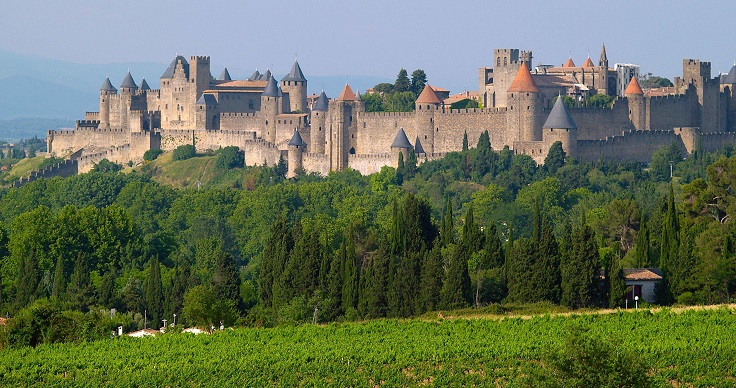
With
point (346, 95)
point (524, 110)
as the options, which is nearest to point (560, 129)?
point (524, 110)

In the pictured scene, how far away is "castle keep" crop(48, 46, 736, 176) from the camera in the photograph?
7694 centimetres

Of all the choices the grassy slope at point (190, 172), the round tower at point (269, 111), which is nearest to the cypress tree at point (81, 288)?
the grassy slope at point (190, 172)

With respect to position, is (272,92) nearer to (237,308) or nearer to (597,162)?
(597,162)

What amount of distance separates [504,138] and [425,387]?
43.2 metres

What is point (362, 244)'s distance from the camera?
5569 cm

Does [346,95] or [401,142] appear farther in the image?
[346,95]

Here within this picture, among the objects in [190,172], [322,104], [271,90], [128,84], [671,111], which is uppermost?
[128,84]

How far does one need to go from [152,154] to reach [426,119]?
16762 millimetres

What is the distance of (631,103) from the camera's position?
79.1 meters

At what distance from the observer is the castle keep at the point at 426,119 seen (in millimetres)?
76938

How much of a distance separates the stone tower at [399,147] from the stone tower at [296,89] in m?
9.99

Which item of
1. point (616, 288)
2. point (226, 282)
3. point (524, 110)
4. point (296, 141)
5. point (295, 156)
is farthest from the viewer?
point (295, 156)

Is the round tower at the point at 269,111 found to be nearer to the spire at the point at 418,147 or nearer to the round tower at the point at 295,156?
the round tower at the point at 295,156

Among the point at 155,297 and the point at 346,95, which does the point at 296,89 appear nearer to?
the point at 346,95
